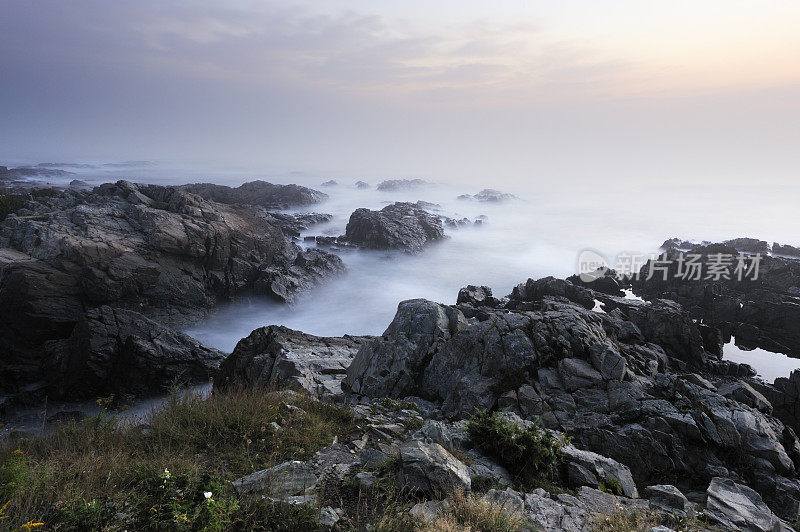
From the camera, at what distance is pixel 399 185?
146m

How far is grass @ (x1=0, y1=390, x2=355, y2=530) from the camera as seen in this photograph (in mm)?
4645

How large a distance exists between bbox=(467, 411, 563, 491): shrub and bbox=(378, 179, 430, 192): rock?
136584 mm

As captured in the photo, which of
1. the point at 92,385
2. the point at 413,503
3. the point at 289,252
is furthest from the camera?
the point at 289,252

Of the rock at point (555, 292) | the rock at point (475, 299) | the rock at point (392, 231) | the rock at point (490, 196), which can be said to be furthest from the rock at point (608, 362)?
the rock at point (490, 196)

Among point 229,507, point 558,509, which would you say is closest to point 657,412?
point 558,509

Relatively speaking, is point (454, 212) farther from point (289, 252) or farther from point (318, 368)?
point (318, 368)

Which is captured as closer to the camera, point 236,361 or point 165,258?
point 236,361

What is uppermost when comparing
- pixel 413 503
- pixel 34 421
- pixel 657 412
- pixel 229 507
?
pixel 229 507

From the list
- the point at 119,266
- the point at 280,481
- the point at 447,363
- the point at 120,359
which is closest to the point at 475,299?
the point at 447,363

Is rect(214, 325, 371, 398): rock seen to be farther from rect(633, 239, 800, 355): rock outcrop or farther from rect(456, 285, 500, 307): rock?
rect(633, 239, 800, 355): rock outcrop

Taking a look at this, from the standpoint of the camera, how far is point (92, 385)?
68.9ft

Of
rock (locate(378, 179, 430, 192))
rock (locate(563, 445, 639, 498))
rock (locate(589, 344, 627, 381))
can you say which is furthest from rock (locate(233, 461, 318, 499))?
rock (locate(378, 179, 430, 192))

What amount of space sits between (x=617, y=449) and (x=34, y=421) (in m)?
26.5

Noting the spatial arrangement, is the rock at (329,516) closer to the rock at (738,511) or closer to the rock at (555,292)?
the rock at (738,511)
